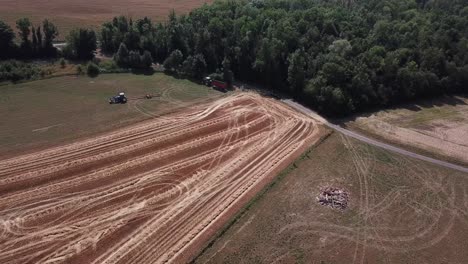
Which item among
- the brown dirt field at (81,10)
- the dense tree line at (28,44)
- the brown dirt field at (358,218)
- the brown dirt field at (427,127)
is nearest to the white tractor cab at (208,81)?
the brown dirt field at (427,127)

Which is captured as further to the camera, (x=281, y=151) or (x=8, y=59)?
(x=8, y=59)

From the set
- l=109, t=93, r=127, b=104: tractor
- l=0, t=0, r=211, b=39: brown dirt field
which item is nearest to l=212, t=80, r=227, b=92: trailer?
l=109, t=93, r=127, b=104: tractor

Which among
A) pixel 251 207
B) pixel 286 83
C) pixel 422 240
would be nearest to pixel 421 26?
pixel 286 83

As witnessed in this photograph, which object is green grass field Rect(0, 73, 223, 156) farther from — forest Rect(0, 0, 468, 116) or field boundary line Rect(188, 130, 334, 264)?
field boundary line Rect(188, 130, 334, 264)

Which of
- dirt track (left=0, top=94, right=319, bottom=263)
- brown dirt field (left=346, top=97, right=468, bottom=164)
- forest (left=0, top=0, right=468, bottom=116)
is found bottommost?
dirt track (left=0, top=94, right=319, bottom=263)

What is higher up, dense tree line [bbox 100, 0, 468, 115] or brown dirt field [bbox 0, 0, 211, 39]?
dense tree line [bbox 100, 0, 468, 115]

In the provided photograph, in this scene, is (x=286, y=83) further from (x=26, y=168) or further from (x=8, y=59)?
(x=8, y=59)

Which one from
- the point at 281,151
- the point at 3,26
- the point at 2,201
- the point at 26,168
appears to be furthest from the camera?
the point at 3,26
